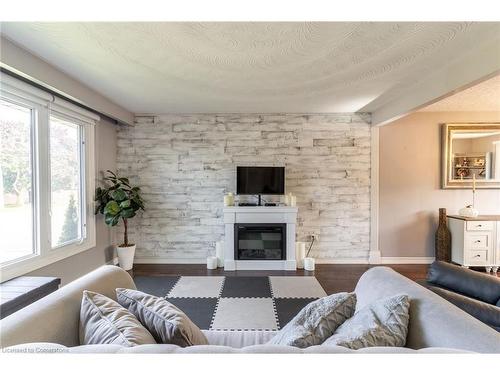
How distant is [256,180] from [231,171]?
457mm

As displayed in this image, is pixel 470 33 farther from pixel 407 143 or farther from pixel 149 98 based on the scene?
pixel 149 98

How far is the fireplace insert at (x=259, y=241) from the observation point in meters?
3.95

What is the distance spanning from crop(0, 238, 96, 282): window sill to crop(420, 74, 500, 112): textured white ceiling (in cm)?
489

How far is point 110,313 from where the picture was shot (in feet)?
3.23

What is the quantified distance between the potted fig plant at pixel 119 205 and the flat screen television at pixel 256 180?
60.9 inches

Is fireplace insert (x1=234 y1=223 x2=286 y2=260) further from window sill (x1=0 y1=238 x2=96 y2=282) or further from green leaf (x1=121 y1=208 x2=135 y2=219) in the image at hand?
window sill (x1=0 y1=238 x2=96 y2=282)

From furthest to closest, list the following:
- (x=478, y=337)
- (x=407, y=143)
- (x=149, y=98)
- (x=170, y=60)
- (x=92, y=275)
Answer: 1. (x=407, y=143)
2. (x=149, y=98)
3. (x=170, y=60)
4. (x=92, y=275)
5. (x=478, y=337)

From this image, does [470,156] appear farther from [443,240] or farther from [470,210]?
[443,240]

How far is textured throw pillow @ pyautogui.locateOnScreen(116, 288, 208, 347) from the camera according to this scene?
95cm

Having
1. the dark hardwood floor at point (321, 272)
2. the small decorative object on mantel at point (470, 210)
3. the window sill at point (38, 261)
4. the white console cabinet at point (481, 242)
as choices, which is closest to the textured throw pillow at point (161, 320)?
the window sill at point (38, 261)

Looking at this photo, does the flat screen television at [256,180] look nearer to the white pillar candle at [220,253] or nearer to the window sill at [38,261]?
the white pillar candle at [220,253]

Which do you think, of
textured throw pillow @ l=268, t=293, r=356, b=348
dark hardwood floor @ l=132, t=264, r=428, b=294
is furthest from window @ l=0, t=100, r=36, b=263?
textured throw pillow @ l=268, t=293, r=356, b=348

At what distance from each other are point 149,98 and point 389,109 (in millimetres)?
3270
